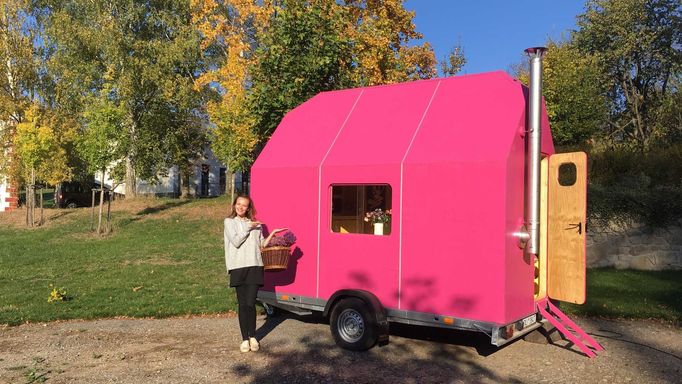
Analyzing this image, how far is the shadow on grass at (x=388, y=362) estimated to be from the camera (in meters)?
5.51

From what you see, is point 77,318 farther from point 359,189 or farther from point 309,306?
point 359,189

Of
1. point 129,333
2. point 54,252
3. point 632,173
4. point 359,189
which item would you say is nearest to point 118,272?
point 54,252

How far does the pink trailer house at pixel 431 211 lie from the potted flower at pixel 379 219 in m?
0.41

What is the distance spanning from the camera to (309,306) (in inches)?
270

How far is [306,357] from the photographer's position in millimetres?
6227

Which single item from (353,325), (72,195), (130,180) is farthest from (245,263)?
(72,195)

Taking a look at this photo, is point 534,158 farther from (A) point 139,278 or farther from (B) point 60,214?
(B) point 60,214

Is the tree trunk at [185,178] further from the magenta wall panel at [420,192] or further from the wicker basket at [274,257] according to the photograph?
the wicker basket at [274,257]

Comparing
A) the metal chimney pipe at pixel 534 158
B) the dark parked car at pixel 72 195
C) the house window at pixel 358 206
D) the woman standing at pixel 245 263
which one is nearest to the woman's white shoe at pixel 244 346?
the woman standing at pixel 245 263

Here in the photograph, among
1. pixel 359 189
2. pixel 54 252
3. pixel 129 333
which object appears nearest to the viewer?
pixel 129 333

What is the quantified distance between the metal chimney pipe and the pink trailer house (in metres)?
0.02

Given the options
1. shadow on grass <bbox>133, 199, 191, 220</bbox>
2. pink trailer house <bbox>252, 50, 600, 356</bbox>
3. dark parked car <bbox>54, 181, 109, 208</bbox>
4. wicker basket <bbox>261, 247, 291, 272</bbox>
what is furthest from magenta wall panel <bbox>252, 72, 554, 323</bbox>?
dark parked car <bbox>54, 181, 109, 208</bbox>

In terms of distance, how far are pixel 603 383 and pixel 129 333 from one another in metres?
5.83

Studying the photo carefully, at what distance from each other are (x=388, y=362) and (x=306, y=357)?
3.07 feet
